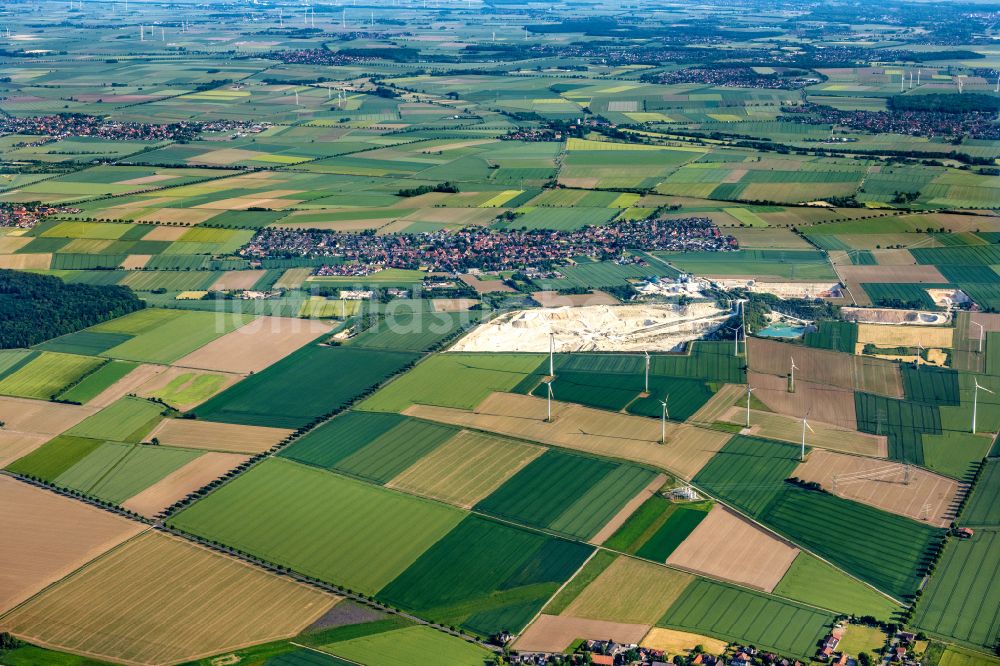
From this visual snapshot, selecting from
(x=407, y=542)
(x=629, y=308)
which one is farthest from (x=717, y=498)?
(x=629, y=308)

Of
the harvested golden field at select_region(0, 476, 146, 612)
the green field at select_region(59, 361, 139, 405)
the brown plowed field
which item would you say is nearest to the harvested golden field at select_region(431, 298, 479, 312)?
the green field at select_region(59, 361, 139, 405)

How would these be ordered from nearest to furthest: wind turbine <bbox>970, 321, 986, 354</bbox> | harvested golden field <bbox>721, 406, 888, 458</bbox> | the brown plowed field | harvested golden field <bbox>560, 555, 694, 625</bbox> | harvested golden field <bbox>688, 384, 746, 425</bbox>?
harvested golden field <bbox>560, 555, 694, 625</bbox>
harvested golden field <bbox>721, 406, 888, 458</bbox>
harvested golden field <bbox>688, 384, 746, 425</bbox>
the brown plowed field
wind turbine <bbox>970, 321, 986, 354</bbox>

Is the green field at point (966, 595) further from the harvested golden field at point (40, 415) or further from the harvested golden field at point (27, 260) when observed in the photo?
the harvested golden field at point (27, 260)

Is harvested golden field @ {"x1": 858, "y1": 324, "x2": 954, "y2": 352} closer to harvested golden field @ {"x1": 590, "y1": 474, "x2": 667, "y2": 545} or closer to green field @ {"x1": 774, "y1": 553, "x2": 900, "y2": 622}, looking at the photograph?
harvested golden field @ {"x1": 590, "y1": 474, "x2": 667, "y2": 545}

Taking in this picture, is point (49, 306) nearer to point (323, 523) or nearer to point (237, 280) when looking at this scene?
point (237, 280)

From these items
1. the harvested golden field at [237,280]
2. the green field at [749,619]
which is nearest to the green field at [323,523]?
the green field at [749,619]

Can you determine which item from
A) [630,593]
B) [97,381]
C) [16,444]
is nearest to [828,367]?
[630,593]

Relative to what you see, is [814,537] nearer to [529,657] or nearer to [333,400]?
[529,657]
